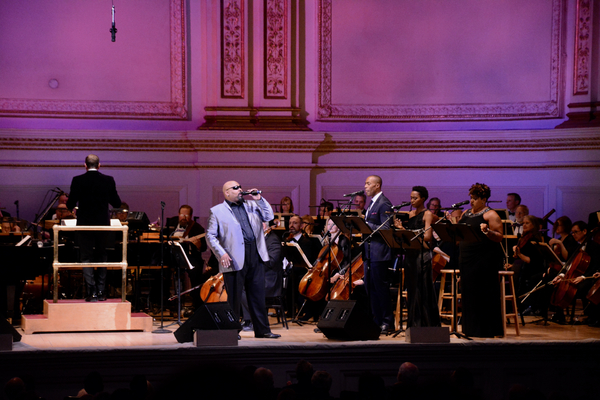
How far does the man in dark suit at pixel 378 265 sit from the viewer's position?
6.55 metres

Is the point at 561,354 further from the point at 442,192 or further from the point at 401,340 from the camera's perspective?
the point at 442,192

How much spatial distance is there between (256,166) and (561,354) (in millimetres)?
5187

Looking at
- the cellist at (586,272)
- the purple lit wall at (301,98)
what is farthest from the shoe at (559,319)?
the purple lit wall at (301,98)

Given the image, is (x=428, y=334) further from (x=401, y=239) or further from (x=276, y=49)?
(x=276, y=49)

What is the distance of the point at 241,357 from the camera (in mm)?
5633

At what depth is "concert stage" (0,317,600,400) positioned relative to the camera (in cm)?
542

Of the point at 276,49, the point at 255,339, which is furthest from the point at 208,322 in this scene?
the point at 276,49

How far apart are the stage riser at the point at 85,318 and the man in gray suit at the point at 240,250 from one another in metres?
1.02

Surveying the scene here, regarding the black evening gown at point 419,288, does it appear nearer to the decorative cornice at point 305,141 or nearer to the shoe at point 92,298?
the shoe at point 92,298

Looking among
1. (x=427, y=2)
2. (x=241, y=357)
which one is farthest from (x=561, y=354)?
(x=427, y=2)

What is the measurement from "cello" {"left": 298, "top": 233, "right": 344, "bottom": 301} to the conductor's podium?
1.58m

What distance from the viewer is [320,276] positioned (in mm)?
7203

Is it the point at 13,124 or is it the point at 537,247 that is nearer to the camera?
the point at 537,247

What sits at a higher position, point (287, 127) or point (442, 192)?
point (287, 127)
